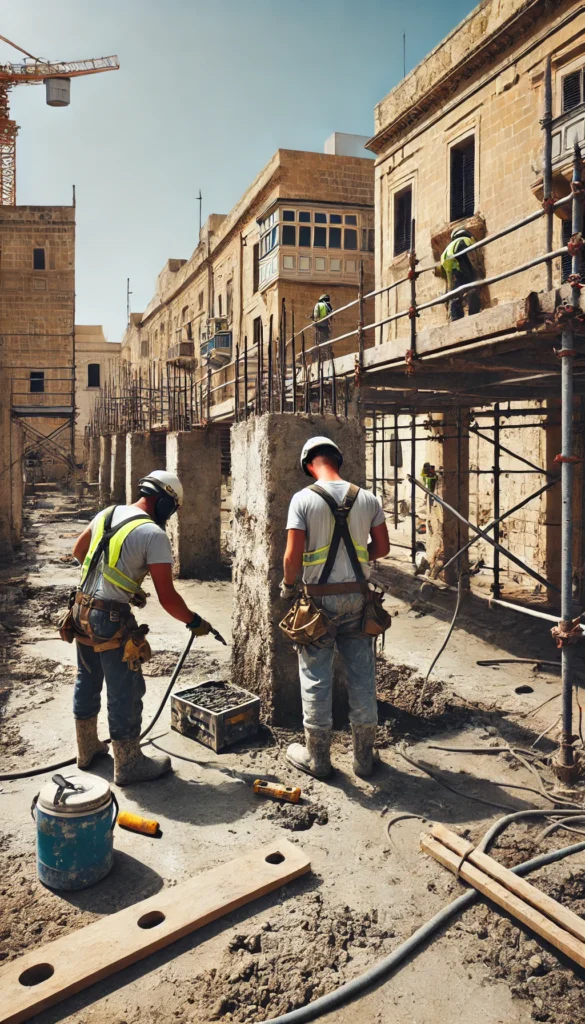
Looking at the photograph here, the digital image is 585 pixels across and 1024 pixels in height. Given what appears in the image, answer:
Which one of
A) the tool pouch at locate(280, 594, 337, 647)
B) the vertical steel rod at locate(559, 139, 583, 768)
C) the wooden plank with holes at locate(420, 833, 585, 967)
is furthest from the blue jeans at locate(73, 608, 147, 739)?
the vertical steel rod at locate(559, 139, 583, 768)

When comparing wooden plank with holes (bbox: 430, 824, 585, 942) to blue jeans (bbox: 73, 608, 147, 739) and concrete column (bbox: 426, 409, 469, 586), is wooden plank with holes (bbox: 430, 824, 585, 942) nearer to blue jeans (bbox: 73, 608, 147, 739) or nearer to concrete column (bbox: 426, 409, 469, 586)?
blue jeans (bbox: 73, 608, 147, 739)

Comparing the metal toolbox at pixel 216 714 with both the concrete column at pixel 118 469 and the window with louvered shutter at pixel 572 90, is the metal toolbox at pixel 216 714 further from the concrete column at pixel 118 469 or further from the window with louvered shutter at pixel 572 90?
the concrete column at pixel 118 469

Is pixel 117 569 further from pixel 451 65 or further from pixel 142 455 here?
pixel 451 65

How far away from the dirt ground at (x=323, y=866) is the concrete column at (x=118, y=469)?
1412 centimetres

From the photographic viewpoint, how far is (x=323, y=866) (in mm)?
3730

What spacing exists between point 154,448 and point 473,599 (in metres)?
8.09

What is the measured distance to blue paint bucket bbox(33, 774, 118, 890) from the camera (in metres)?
3.45

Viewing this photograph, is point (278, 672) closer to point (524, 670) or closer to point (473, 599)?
point (524, 670)

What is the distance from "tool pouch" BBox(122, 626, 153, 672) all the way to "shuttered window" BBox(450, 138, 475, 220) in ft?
38.5

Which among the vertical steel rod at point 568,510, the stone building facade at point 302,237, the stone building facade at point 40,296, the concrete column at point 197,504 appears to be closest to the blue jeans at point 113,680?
the vertical steel rod at point 568,510

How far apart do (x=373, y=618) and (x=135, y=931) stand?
2269mm

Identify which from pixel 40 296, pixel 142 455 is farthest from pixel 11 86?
pixel 142 455

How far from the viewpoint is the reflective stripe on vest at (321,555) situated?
4.62 meters

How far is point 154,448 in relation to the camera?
1594 centimetres
